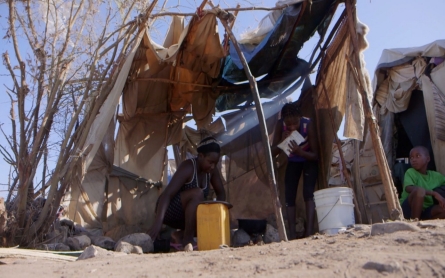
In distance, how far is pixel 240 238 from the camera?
490 centimetres

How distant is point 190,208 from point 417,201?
7.48ft

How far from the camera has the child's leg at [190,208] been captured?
188 inches

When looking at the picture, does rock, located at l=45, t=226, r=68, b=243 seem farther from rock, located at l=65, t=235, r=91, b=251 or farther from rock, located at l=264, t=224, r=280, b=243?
rock, located at l=264, t=224, r=280, b=243

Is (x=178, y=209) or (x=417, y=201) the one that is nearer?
(x=417, y=201)

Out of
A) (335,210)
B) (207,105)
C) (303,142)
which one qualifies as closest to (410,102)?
(303,142)

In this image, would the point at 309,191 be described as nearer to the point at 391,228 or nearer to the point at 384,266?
the point at 391,228

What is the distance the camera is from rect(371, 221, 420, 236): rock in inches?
113

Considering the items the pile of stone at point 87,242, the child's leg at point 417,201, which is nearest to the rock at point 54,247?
the pile of stone at point 87,242

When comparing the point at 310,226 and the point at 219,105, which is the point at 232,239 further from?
the point at 219,105

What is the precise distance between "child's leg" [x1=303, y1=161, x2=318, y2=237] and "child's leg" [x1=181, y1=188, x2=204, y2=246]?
1.18m

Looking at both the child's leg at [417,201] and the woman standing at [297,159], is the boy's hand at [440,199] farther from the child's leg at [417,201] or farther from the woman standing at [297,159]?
the woman standing at [297,159]

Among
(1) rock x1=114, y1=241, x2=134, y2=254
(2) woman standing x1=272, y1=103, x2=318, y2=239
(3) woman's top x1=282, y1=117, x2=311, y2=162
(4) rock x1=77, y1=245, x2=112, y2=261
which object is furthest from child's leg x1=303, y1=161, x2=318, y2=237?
(4) rock x1=77, y1=245, x2=112, y2=261

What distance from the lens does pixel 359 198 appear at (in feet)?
18.3

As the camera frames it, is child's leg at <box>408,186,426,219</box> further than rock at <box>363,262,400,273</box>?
Yes
